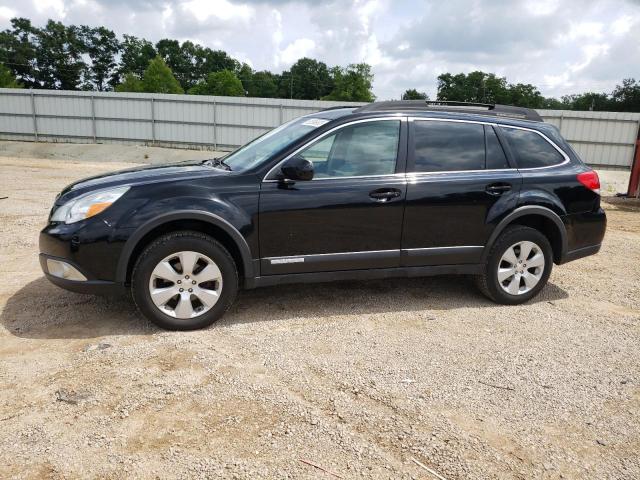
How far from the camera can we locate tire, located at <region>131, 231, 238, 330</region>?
12.8 feet

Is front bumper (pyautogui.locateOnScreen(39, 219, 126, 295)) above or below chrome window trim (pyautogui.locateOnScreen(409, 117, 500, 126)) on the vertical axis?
below

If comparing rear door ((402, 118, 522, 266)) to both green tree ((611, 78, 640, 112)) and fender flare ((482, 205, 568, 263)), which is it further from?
green tree ((611, 78, 640, 112))

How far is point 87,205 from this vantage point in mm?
3861

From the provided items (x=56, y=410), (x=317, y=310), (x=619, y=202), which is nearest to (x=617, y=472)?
(x=317, y=310)

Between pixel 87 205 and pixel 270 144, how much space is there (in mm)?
1621

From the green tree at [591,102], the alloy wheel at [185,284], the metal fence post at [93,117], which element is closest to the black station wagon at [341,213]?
the alloy wheel at [185,284]

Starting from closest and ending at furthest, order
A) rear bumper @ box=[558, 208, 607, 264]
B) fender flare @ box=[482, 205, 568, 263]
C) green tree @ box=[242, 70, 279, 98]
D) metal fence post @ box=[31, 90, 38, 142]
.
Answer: fender flare @ box=[482, 205, 568, 263] → rear bumper @ box=[558, 208, 607, 264] → metal fence post @ box=[31, 90, 38, 142] → green tree @ box=[242, 70, 279, 98]

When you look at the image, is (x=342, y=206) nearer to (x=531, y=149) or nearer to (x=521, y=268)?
(x=521, y=268)

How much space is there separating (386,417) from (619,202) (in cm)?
1222

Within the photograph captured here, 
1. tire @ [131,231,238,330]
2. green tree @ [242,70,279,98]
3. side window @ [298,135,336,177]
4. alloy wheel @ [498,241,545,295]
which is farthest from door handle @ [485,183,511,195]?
green tree @ [242,70,279,98]

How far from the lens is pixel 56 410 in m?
2.92

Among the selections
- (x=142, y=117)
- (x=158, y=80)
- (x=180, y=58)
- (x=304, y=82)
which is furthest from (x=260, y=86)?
(x=142, y=117)

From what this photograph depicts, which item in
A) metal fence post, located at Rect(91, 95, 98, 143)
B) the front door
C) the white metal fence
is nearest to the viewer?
the front door

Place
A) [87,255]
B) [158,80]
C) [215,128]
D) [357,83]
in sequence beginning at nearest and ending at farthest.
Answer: [87,255] < [215,128] < [158,80] < [357,83]
